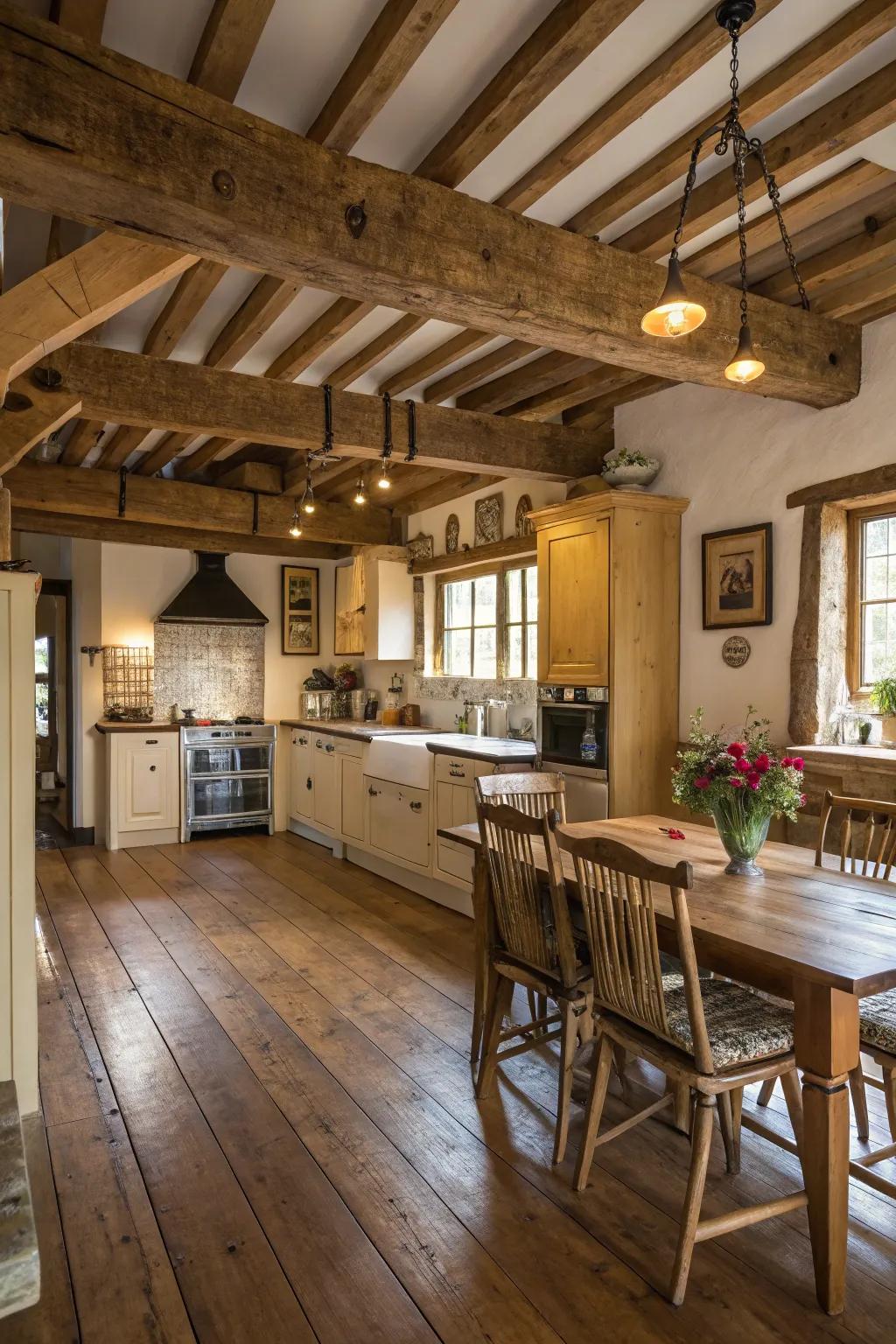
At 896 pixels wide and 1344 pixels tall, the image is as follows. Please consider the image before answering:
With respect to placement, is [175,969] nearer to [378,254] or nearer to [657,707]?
[657,707]

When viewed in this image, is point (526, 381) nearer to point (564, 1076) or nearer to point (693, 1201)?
point (564, 1076)

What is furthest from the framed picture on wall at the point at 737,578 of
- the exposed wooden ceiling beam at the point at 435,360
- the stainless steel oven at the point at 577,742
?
the exposed wooden ceiling beam at the point at 435,360

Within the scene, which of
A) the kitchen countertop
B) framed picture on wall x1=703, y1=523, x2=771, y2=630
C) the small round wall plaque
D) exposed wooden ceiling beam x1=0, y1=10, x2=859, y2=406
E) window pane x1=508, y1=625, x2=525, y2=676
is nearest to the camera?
exposed wooden ceiling beam x1=0, y1=10, x2=859, y2=406

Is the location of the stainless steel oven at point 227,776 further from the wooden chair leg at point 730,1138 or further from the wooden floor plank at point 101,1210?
the wooden chair leg at point 730,1138

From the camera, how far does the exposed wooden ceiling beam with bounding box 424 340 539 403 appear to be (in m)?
3.94

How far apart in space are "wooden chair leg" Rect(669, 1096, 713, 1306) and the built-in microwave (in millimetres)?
2265

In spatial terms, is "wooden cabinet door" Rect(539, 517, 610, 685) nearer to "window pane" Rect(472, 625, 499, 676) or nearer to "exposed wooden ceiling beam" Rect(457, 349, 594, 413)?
"exposed wooden ceiling beam" Rect(457, 349, 594, 413)

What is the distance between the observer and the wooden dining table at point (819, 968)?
1.84 m

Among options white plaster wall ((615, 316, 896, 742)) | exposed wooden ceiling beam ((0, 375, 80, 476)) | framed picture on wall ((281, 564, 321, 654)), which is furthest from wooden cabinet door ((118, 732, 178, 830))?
white plaster wall ((615, 316, 896, 742))

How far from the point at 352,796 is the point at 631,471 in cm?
308

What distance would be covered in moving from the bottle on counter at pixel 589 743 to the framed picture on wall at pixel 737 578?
0.76 m

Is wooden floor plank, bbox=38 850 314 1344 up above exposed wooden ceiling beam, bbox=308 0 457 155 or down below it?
below

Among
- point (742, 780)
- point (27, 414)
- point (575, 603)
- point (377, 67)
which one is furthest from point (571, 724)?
point (377, 67)

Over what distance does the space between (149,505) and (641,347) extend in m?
4.10
